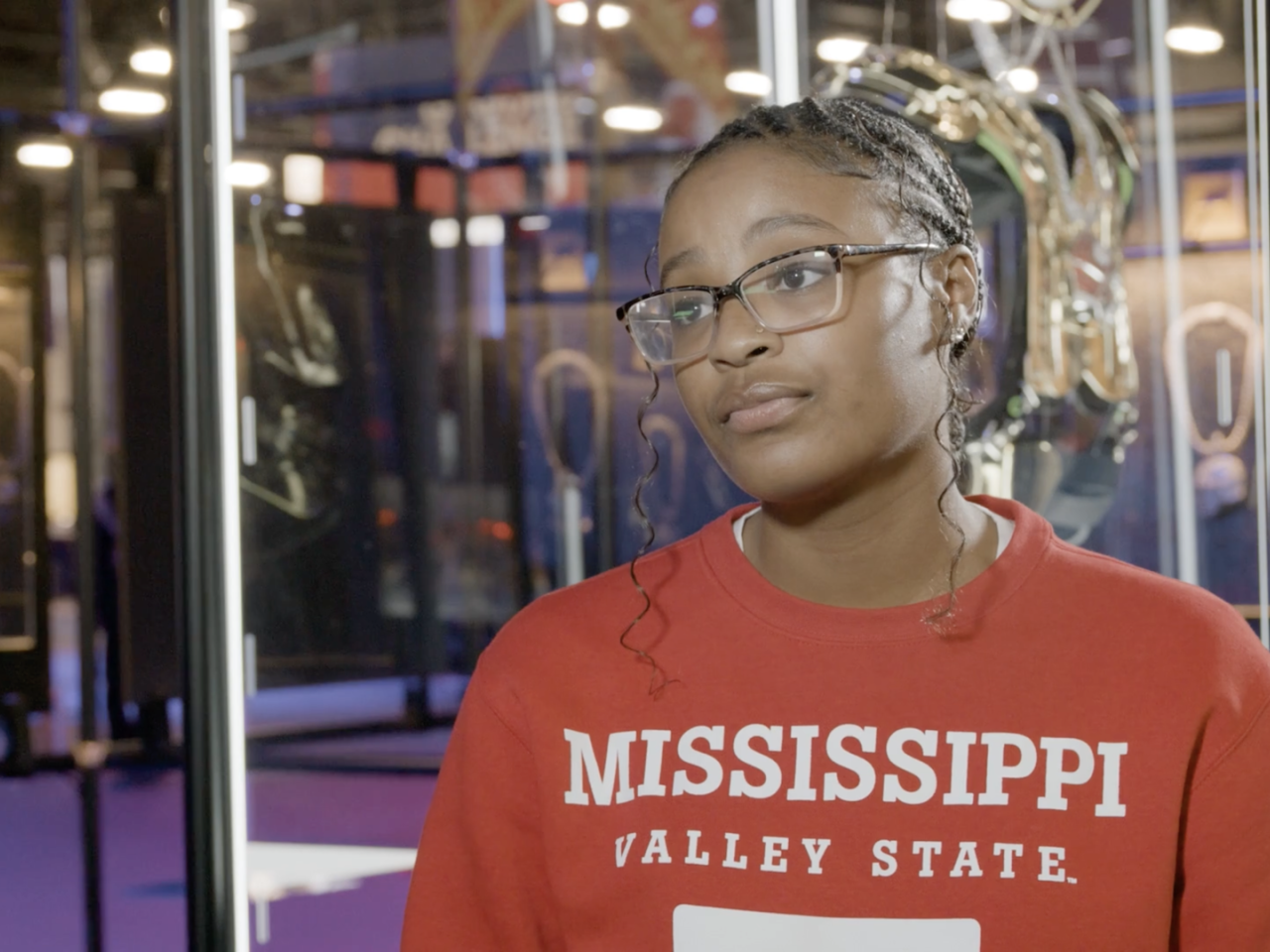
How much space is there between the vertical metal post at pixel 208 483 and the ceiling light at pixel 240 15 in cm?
27

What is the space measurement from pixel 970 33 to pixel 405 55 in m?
1.59

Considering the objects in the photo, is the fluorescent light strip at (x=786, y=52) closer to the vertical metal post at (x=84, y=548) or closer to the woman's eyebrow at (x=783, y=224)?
the woman's eyebrow at (x=783, y=224)

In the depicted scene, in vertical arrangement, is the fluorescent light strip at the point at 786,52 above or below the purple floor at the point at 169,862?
above

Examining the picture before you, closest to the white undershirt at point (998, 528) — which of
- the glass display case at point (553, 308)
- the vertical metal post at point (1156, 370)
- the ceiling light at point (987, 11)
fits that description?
the glass display case at point (553, 308)

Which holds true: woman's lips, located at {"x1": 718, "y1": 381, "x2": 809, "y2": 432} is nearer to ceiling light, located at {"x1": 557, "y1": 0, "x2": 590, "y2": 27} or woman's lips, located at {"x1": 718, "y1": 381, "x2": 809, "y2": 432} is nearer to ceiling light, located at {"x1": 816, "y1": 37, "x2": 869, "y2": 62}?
ceiling light, located at {"x1": 816, "y1": 37, "x2": 869, "y2": 62}

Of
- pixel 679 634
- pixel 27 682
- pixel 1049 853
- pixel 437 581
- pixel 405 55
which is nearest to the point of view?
pixel 1049 853

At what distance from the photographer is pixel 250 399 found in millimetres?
2613

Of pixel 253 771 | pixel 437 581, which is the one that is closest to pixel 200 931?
pixel 253 771

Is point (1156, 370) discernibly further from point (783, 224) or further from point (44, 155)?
point (44, 155)

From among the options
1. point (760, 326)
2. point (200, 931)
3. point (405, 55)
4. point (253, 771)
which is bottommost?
point (200, 931)

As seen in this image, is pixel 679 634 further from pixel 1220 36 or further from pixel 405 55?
pixel 405 55

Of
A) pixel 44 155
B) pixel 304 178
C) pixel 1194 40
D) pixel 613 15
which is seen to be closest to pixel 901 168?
pixel 1194 40

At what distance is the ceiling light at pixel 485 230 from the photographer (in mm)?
3451

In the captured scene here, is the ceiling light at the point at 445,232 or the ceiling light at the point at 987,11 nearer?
the ceiling light at the point at 987,11
